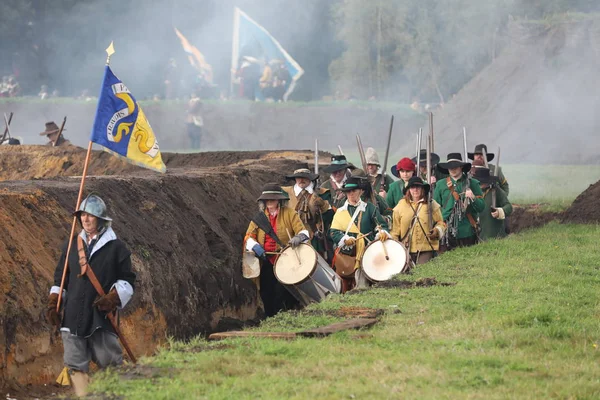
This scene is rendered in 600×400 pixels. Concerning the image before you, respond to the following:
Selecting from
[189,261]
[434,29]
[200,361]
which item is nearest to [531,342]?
[200,361]

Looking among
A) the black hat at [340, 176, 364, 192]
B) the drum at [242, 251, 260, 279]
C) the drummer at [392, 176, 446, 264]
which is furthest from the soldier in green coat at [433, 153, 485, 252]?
the drum at [242, 251, 260, 279]

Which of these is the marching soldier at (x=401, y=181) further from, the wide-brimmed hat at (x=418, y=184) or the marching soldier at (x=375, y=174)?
the marching soldier at (x=375, y=174)

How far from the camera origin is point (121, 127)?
11391 millimetres

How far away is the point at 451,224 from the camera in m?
17.3

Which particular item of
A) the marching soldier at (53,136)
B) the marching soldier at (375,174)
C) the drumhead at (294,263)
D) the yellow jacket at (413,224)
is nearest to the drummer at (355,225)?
the yellow jacket at (413,224)

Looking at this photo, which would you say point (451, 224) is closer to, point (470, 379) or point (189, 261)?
point (189, 261)

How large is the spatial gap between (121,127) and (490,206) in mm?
8909

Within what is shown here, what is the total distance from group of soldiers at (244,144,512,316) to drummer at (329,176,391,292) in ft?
0.04

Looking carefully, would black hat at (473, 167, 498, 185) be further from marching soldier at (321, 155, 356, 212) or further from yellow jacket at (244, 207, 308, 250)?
yellow jacket at (244, 207, 308, 250)

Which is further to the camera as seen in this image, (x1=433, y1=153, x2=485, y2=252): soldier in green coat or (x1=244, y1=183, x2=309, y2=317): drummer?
(x1=433, y1=153, x2=485, y2=252): soldier in green coat

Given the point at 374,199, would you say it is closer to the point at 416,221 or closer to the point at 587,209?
the point at 416,221

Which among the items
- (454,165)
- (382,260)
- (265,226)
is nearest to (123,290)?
(265,226)

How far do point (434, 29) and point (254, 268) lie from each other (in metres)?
48.1

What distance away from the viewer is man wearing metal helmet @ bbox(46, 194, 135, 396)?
968cm
